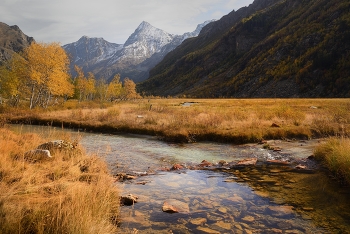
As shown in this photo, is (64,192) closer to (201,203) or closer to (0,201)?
(0,201)

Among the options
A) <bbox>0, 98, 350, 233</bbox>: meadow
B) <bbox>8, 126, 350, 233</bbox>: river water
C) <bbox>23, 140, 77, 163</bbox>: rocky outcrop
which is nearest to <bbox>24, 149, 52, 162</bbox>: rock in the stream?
<bbox>23, 140, 77, 163</bbox>: rocky outcrop

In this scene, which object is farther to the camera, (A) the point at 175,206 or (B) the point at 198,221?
(A) the point at 175,206

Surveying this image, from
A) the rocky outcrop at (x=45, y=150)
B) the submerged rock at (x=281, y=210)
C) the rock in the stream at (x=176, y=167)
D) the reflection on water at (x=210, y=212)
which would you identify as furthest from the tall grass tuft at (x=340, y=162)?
the rocky outcrop at (x=45, y=150)

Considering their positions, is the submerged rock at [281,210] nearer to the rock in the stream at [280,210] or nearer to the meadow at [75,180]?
the rock in the stream at [280,210]

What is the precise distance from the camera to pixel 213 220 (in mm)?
6172

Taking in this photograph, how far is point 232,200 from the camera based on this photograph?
7527 millimetres

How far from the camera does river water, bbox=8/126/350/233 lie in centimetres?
590

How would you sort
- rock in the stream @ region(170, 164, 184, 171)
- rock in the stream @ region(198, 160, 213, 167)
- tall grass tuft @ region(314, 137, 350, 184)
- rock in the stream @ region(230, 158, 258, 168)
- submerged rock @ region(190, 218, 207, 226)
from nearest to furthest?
submerged rock @ region(190, 218, 207, 226) → tall grass tuft @ region(314, 137, 350, 184) → rock in the stream @ region(170, 164, 184, 171) → rock in the stream @ region(198, 160, 213, 167) → rock in the stream @ region(230, 158, 258, 168)

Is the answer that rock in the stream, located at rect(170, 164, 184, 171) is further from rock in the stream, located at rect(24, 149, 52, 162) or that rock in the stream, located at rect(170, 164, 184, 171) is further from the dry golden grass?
rock in the stream, located at rect(24, 149, 52, 162)

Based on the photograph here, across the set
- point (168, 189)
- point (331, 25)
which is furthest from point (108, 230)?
point (331, 25)

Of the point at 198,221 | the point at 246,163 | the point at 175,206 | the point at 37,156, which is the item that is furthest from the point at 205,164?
the point at 37,156

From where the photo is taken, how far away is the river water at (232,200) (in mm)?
5898

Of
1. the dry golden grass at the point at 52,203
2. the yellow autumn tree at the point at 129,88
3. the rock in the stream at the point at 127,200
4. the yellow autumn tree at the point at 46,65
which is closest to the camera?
the dry golden grass at the point at 52,203

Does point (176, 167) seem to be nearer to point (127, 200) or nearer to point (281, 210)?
point (127, 200)
